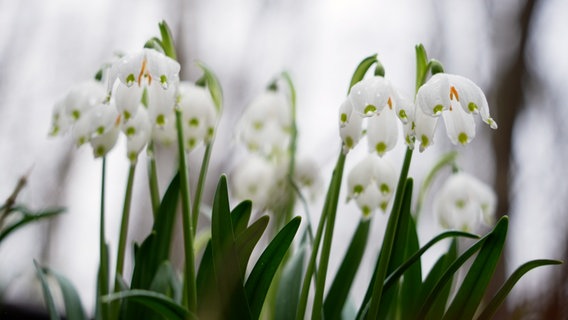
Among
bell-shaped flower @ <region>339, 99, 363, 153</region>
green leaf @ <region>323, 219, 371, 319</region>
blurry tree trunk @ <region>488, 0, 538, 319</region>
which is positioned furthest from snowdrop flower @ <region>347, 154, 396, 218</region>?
blurry tree trunk @ <region>488, 0, 538, 319</region>

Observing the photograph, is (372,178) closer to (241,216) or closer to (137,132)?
(241,216)

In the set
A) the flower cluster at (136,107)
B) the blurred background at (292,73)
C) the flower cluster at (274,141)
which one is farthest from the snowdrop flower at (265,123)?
the blurred background at (292,73)

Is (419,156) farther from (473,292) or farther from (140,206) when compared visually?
(473,292)

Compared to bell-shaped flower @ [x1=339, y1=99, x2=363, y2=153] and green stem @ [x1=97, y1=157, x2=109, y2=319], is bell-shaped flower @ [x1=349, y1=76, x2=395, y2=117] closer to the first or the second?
bell-shaped flower @ [x1=339, y1=99, x2=363, y2=153]

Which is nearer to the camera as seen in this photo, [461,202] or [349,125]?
[349,125]

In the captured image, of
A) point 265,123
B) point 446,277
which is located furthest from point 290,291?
point 265,123
